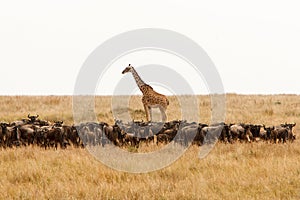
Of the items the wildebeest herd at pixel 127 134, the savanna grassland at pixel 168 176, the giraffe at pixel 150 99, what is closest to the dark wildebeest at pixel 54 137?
the wildebeest herd at pixel 127 134

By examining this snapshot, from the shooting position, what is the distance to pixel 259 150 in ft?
41.8

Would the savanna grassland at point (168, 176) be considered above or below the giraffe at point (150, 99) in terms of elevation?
below

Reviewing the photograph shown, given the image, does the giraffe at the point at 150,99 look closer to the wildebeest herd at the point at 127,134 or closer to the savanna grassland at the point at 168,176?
the wildebeest herd at the point at 127,134

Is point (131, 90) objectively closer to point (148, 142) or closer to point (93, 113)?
point (93, 113)

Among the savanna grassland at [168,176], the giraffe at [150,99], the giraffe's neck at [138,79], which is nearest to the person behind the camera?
the savanna grassland at [168,176]

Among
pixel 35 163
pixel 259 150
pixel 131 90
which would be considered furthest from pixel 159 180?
pixel 131 90

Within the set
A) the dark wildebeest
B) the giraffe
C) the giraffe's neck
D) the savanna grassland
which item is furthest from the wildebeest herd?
the giraffe's neck

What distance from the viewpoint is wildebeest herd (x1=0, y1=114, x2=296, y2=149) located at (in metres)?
14.3

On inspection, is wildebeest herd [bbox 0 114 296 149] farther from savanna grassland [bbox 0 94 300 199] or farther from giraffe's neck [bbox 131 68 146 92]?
giraffe's neck [bbox 131 68 146 92]

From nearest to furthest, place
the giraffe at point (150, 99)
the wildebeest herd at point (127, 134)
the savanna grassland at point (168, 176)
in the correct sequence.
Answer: the savanna grassland at point (168, 176) → the wildebeest herd at point (127, 134) → the giraffe at point (150, 99)

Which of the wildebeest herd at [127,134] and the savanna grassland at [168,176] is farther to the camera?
the wildebeest herd at [127,134]

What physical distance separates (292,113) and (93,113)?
11.4 m

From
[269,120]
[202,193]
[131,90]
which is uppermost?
[131,90]

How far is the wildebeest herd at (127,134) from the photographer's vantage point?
561 inches
